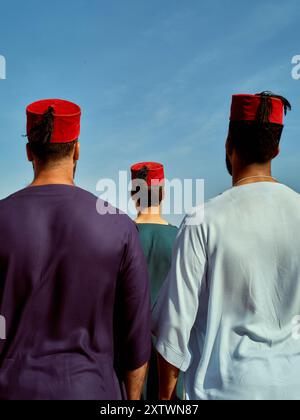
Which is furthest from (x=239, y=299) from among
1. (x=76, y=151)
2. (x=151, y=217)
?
(x=151, y=217)

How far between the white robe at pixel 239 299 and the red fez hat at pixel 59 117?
76cm

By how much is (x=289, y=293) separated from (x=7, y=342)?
4.45ft

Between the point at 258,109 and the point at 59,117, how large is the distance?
3.44ft

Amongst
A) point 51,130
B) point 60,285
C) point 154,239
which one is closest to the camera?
point 60,285

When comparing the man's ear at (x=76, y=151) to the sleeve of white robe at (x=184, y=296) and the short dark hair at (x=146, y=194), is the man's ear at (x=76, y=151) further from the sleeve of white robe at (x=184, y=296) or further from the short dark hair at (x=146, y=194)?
the short dark hair at (x=146, y=194)

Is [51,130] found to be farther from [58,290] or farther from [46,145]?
[58,290]

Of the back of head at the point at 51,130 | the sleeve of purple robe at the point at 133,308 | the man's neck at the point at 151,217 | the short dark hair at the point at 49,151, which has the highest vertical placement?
the back of head at the point at 51,130

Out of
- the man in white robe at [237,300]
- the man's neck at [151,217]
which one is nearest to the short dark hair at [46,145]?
the man in white robe at [237,300]

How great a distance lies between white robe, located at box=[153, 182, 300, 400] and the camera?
2480 mm

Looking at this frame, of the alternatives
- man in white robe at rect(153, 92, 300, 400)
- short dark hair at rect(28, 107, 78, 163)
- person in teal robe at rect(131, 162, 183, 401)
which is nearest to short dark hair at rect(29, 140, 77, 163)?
short dark hair at rect(28, 107, 78, 163)

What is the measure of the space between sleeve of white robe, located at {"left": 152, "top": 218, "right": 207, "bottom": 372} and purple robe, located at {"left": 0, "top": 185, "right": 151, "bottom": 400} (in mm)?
257

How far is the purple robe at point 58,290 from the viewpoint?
2418mm

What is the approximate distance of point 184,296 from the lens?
8.57 ft

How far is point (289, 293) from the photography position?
8.43 feet
